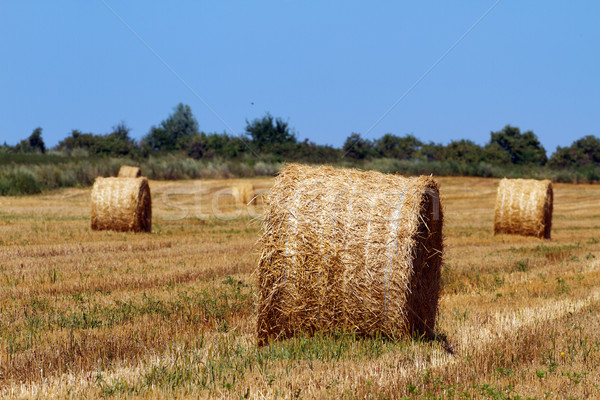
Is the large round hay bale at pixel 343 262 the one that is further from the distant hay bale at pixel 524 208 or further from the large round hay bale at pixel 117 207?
the distant hay bale at pixel 524 208

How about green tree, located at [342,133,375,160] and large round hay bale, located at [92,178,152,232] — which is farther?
green tree, located at [342,133,375,160]

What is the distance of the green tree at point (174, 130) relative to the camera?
82.2m

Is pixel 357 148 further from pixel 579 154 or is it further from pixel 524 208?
pixel 524 208

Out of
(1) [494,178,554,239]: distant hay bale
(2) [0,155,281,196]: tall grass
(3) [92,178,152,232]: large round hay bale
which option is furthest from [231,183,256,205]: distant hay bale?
(1) [494,178,554,239]: distant hay bale

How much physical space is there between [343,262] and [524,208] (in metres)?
12.4

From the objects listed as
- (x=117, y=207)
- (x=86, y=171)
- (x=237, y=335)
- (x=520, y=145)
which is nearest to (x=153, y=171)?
(x=86, y=171)

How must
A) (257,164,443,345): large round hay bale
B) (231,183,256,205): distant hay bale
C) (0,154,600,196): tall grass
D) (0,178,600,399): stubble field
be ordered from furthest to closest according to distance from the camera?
(0,154,600,196): tall grass
(231,183,256,205): distant hay bale
(257,164,443,345): large round hay bale
(0,178,600,399): stubble field

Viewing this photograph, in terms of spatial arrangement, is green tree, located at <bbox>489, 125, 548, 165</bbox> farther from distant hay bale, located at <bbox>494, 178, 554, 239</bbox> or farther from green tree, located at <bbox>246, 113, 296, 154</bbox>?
distant hay bale, located at <bbox>494, 178, 554, 239</bbox>

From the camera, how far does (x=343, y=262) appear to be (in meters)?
6.51

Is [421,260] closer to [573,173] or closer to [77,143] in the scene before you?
[573,173]

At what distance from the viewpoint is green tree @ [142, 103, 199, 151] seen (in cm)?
8219

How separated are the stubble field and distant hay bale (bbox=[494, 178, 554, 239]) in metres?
3.42

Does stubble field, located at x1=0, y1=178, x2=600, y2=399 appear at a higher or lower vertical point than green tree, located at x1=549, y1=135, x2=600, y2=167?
lower

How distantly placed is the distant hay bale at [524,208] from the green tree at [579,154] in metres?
56.5
